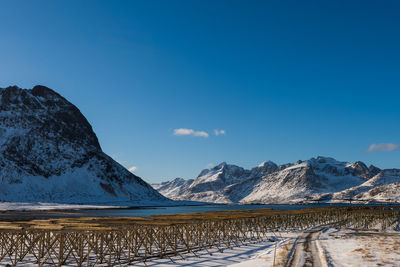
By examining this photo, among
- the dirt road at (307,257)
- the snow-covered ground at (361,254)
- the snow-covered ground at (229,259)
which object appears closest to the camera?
the dirt road at (307,257)

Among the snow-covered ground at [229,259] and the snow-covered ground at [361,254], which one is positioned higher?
the snow-covered ground at [361,254]

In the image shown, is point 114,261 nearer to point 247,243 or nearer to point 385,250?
point 247,243

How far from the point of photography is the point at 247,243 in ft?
140

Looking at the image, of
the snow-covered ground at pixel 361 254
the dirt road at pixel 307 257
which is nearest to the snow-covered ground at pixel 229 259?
the dirt road at pixel 307 257

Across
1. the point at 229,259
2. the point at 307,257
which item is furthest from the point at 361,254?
the point at 229,259

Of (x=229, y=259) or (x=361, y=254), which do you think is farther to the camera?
(x=361, y=254)

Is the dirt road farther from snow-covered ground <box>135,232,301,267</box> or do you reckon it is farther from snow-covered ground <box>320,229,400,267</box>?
snow-covered ground <box>135,232,301,267</box>

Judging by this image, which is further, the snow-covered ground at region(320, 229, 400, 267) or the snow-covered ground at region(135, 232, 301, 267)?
the snow-covered ground at region(320, 229, 400, 267)

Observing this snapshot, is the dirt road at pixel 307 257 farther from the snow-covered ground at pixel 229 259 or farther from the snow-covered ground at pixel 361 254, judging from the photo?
the snow-covered ground at pixel 229 259

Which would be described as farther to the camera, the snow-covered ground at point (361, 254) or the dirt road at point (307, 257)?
the snow-covered ground at point (361, 254)

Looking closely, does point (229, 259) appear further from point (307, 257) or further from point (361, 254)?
point (361, 254)

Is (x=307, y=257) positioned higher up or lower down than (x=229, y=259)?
higher up

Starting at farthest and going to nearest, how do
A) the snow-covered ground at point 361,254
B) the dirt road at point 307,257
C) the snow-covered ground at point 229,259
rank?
the snow-covered ground at point 361,254, the snow-covered ground at point 229,259, the dirt road at point 307,257

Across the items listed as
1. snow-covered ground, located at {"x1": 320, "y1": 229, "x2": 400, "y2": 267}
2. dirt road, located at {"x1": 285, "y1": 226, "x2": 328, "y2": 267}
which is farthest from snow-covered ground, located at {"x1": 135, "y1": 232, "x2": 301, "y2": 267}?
snow-covered ground, located at {"x1": 320, "y1": 229, "x2": 400, "y2": 267}
